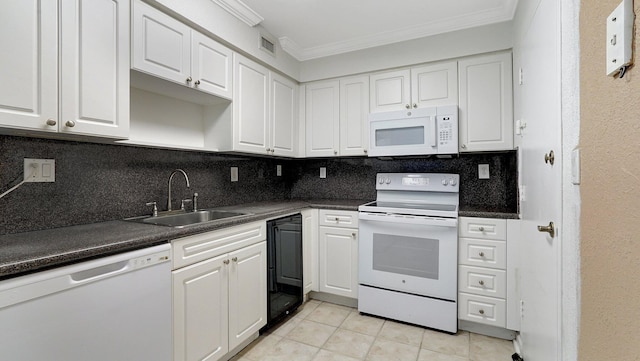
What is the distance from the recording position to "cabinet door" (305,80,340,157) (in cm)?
293

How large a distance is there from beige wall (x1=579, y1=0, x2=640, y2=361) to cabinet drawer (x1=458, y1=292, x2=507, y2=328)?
1.35m

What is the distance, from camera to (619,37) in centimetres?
62

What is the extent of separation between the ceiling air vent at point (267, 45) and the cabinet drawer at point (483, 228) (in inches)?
83.7

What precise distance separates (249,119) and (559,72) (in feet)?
6.53

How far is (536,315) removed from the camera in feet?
4.74

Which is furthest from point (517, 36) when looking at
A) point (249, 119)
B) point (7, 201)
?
point (7, 201)

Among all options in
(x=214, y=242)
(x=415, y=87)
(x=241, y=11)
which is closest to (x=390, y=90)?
(x=415, y=87)

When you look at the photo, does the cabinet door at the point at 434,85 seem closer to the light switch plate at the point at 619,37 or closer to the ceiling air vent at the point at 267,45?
the ceiling air vent at the point at 267,45

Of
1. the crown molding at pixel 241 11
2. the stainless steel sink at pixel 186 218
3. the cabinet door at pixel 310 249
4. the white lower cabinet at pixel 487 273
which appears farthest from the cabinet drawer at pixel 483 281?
the crown molding at pixel 241 11

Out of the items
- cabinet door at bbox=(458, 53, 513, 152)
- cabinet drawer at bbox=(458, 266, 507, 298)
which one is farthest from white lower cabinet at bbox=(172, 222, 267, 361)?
cabinet door at bbox=(458, 53, 513, 152)

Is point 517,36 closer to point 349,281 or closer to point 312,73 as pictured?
point 312,73

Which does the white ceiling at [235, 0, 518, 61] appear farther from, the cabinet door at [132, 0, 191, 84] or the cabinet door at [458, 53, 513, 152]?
the cabinet door at [132, 0, 191, 84]

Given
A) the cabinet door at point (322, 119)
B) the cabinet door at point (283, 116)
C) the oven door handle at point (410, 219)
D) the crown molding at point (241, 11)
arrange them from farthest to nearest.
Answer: the cabinet door at point (322, 119), the cabinet door at point (283, 116), the oven door handle at point (410, 219), the crown molding at point (241, 11)

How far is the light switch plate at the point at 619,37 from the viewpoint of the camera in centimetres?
58
